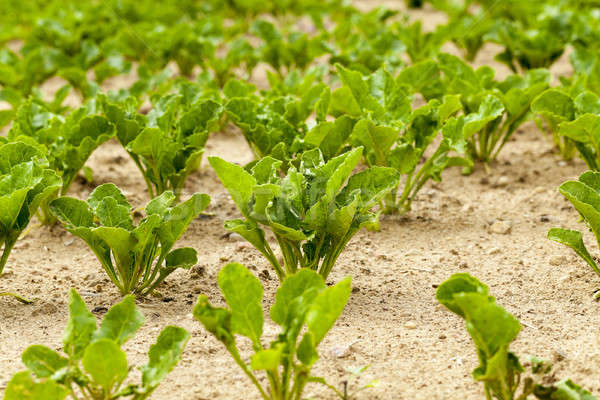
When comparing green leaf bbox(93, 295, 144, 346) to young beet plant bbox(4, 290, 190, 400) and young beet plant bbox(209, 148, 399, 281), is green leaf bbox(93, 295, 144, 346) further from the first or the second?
young beet plant bbox(209, 148, 399, 281)

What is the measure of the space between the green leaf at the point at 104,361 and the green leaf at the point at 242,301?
0.31 m

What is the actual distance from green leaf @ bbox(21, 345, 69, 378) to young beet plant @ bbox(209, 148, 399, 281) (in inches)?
25.0

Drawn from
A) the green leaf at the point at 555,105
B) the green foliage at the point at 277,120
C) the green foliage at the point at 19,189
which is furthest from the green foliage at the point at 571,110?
the green foliage at the point at 19,189

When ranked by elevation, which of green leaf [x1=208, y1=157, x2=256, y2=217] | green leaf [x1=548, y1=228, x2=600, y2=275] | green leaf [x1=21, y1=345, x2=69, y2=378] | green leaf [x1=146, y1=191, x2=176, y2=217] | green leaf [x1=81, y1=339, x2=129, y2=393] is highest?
green leaf [x1=208, y1=157, x2=256, y2=217]

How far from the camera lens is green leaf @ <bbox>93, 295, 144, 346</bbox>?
1959mm

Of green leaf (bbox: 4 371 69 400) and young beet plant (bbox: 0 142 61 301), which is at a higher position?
young beet plant (bbox: 0 142 61 301)

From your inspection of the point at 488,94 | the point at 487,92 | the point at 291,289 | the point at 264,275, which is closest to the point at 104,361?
the point at 291,289

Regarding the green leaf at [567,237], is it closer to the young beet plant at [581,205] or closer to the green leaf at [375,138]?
the young beet plant at [581,205]

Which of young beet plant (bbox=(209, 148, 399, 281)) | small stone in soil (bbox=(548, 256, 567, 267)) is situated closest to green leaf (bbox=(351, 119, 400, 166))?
young beet plant (bbox=(209, 148, 399, 281))

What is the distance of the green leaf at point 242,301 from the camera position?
197cm

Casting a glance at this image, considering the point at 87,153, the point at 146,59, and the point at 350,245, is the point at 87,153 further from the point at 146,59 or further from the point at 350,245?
the point at 146,59

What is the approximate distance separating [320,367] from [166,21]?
A: 465 cm

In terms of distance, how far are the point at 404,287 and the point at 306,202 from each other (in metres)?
0.52

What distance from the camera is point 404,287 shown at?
266cm
